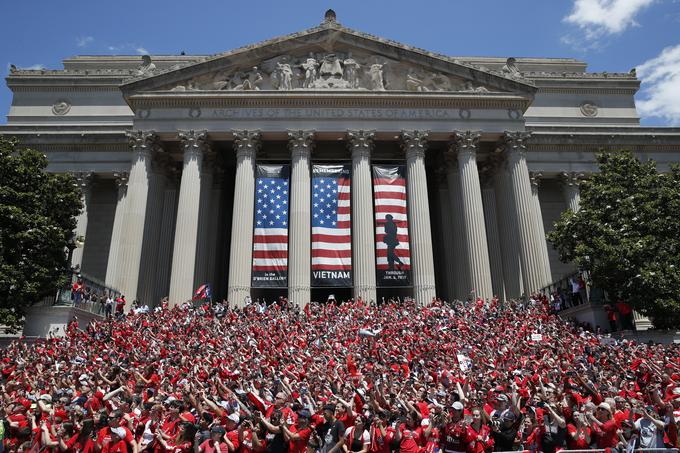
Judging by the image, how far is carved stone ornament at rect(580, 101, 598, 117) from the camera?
47750 mm

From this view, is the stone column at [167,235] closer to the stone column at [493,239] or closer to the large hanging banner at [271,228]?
the large hanging banner at [271,228]

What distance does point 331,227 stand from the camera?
3125cm

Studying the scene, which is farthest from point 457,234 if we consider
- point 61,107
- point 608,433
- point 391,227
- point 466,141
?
point 61,107

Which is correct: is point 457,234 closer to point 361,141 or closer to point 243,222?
point 361,141

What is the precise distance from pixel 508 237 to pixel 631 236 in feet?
42.4

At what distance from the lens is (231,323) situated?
22.7 meters

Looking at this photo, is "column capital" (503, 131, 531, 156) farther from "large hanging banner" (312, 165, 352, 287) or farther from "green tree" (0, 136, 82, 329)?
"green tree" (0, 136, 82, 329)

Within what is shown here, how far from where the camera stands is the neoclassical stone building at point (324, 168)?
30859mm

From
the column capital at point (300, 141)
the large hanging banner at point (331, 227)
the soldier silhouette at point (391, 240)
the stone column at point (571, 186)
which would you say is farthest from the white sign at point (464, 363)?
the stone column at point (571, 186)

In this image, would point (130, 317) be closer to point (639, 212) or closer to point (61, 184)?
point (61, 184)

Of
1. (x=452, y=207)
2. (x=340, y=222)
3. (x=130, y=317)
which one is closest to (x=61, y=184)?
(x=130, y=317)

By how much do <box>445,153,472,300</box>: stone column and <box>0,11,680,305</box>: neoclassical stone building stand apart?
0.14 m

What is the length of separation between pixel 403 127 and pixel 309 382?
24.8 m

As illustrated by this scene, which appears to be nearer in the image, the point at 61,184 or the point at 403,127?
the point at 61,184
